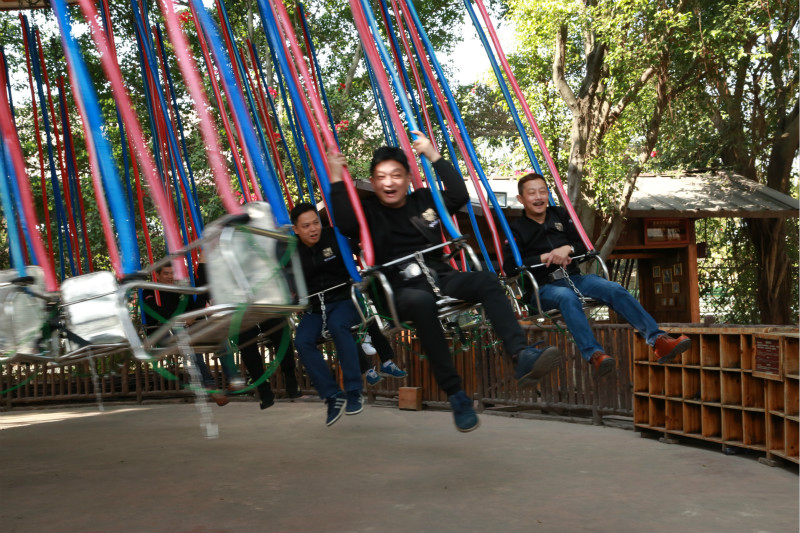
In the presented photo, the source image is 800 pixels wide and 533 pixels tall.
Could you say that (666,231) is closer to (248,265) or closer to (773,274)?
(773,274)

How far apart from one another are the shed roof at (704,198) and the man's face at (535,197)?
21.5ft

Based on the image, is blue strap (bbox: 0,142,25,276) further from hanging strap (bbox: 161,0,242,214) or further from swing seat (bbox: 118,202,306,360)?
hanging strap (bbox: 161,0,242,214)

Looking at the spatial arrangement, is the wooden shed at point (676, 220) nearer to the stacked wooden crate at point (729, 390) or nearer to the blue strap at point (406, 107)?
the stacked wooden crate at point (729, 390)

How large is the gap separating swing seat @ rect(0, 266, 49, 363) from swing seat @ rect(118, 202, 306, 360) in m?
0.70

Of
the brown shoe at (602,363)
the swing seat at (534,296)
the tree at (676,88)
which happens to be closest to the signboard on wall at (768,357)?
the swing seat at (534,296)

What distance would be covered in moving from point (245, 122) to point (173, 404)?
11293 millimetres

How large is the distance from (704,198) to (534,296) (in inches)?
371

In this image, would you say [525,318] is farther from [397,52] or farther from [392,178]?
[397,52]

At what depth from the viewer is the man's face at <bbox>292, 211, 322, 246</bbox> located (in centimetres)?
543

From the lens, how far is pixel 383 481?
24.4ft

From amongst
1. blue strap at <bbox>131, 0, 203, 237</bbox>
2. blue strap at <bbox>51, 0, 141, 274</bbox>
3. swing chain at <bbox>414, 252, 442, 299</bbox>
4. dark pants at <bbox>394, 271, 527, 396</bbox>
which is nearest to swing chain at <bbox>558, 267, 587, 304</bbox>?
dark pants at <bbox>394, 271, 527, 396</bbox>

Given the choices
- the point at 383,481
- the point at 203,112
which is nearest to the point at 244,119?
the point at 203,112

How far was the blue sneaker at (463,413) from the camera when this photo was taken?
3.93 m

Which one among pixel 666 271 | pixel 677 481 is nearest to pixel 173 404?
pixel 666 271
